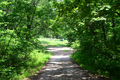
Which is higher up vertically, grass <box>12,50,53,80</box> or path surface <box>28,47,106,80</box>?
grass <box>12,50,53,80</box>

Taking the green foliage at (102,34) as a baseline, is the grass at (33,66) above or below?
below

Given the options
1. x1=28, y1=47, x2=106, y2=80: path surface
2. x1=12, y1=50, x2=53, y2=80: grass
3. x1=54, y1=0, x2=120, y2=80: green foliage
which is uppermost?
x1=54, y1=0, x2=120, y2=80: green foliage

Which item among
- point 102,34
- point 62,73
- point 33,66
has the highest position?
point 102,34

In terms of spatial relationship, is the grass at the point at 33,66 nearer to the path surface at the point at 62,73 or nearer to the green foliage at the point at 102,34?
the path surface at the point at 62,73

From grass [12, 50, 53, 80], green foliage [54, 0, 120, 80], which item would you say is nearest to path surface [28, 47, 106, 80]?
grass [12, 50, 53, 80]

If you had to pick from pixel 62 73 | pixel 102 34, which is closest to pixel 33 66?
pixel 62 73

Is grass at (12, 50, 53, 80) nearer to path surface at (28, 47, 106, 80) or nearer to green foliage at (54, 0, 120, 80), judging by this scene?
path surface at (28, 47, 106, 80)

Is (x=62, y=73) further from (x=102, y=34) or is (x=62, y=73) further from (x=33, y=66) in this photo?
(x=102, y=34)

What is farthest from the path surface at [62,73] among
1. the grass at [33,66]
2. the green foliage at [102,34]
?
the green foliage at [102,34]

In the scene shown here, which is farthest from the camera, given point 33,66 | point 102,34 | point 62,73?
point 33,66

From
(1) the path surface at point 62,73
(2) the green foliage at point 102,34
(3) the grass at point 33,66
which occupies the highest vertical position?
(2) the green foliage at point 102,34

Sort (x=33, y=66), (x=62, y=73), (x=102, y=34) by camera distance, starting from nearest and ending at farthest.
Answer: (x=62, y=73) < (x=102, y=34) < (x=33, y=66)

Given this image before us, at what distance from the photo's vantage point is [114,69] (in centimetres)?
680

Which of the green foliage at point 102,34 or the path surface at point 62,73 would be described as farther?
the path surface at point 62,73
